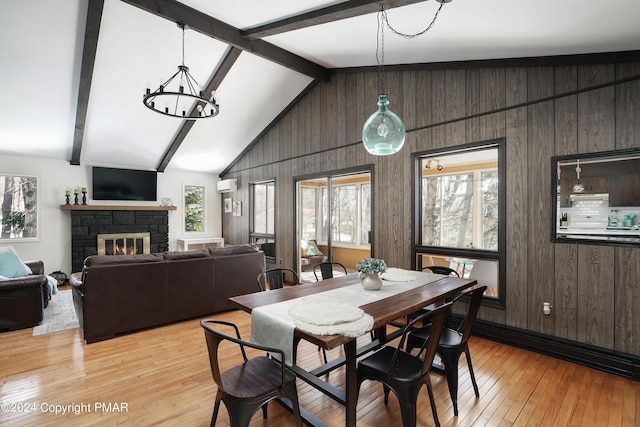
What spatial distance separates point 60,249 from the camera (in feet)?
21.1

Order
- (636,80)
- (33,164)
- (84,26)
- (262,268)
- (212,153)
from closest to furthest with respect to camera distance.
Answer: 1. (636,80)
2. (84,26)
3. (262,268)
4. (33,164)
5. (212,153)

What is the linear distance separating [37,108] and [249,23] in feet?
12.2

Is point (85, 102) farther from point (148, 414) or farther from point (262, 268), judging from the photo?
point (148, 414)

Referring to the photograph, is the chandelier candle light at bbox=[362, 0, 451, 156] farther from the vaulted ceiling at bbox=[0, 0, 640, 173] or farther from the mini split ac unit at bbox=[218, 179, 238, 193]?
the mini split ac unit at bbox=[218, 179, 238, 193]

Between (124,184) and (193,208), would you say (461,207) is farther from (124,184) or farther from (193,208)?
(124,184)

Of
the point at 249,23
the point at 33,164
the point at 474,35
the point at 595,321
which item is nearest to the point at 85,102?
the point at 33,164

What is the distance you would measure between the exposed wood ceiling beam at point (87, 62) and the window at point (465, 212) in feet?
13.7

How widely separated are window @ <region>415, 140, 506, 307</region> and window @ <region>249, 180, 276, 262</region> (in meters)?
3.47

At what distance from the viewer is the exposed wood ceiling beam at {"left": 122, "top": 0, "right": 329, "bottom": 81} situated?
350 cm

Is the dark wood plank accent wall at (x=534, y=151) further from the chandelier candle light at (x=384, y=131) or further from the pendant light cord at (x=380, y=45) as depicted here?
the chandelier candle light at (x=384, y=131)

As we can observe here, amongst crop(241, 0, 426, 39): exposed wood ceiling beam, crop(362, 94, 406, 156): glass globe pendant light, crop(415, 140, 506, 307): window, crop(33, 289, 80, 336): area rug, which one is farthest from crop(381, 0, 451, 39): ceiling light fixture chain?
crop(33, 289, 80, 336): area rug

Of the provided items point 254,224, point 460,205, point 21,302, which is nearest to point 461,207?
point 460,205

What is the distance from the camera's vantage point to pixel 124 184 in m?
7.12

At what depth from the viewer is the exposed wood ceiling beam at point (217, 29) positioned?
3.50 m
